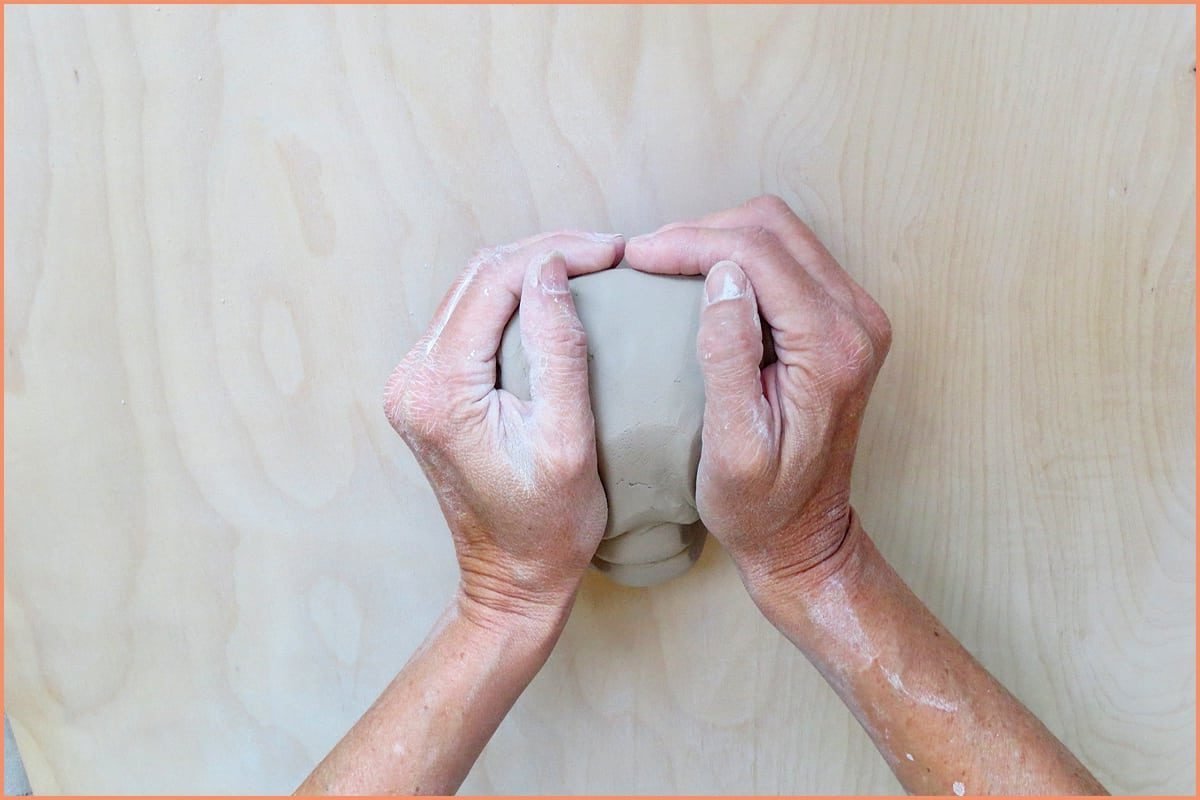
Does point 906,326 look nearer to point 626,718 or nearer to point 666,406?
point 666,406

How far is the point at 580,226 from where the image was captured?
733 mm

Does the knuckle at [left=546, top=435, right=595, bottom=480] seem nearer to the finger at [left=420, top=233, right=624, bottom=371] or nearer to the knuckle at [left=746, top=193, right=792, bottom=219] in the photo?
the finger at [left=420, top=233, right=624, bottom=371]

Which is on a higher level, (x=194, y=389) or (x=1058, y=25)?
(x=1058, y=25)

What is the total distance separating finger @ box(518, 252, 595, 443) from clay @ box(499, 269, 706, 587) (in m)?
0.02

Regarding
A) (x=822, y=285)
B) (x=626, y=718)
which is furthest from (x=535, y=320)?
(x=626, y=718)

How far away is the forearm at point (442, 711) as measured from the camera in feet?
2.22

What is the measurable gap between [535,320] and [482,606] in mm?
259

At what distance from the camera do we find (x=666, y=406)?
618 mm

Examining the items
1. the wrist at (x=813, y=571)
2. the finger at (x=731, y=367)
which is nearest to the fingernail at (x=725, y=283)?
the finger at (x=731, y=367)

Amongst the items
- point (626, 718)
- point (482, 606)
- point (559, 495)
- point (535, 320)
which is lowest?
point (626, 718)

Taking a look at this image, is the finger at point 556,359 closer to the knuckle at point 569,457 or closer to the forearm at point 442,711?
the knuckle at point 569,457

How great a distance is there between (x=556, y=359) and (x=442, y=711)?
320mm

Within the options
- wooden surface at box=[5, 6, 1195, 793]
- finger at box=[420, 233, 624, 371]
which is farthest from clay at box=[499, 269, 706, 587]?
wooden surface at box=[5, 6, 1195, 793]

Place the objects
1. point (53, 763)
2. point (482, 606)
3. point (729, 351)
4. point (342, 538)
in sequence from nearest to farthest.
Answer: point (729, 351)
point (482, 606)
point (342, 538)
point (53, 763)
